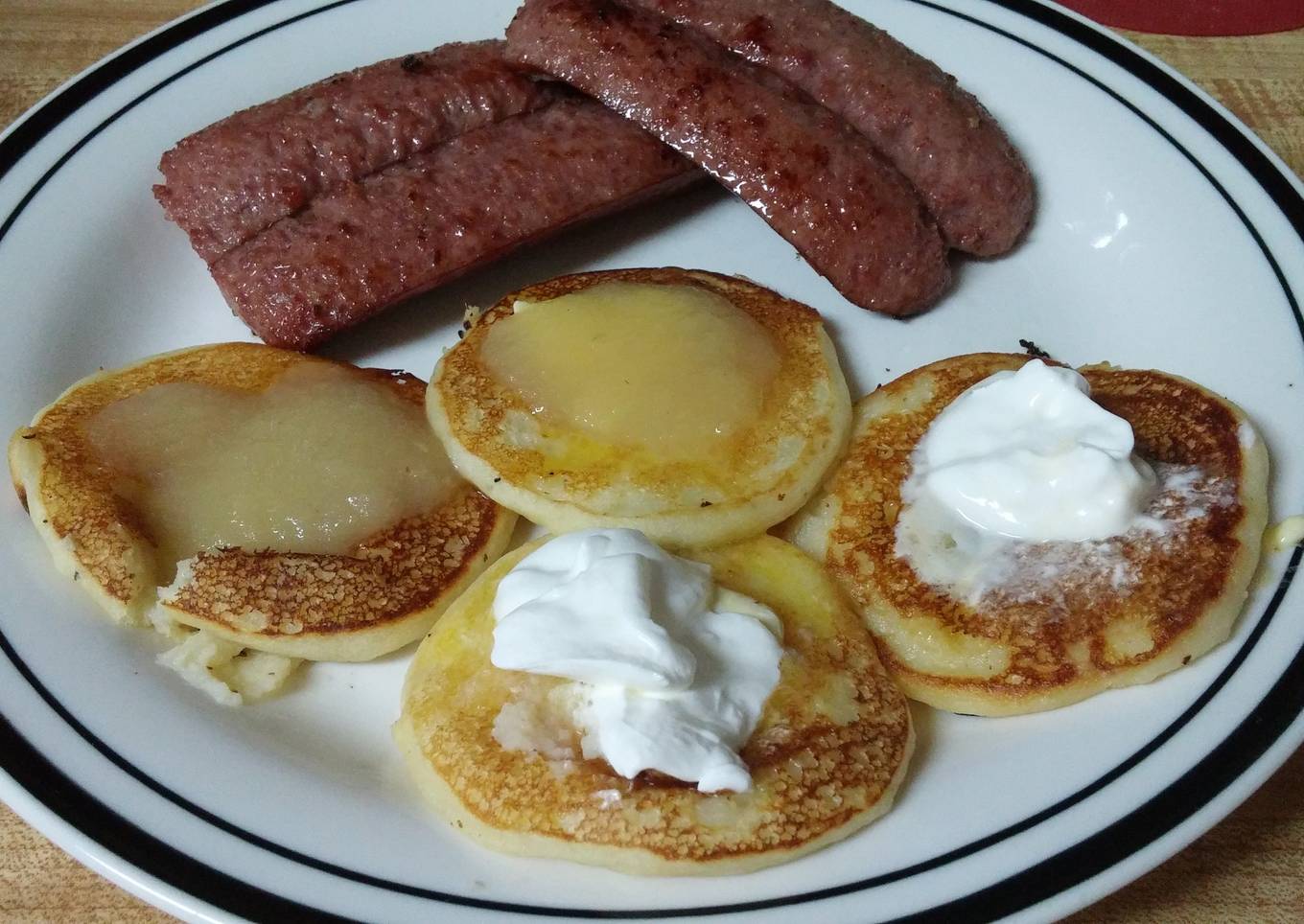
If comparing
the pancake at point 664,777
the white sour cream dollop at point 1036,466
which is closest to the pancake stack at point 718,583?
the pancake at point 664,777

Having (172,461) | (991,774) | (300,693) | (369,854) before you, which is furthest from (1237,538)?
(172,461)

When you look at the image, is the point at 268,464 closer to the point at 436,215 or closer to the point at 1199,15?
the point at 436,215

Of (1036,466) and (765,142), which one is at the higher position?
(765,142)

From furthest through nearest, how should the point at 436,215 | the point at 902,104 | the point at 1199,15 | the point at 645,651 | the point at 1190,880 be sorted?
the point at 1199,15
the point at 902,104
the point at 436,215
the point at 1190,880
the point at 645,651

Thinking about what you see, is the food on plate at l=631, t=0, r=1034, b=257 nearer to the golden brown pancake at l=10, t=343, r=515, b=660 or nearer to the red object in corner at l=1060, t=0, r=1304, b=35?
the red object in corner at l=1060, t=0, r=1304, b=35

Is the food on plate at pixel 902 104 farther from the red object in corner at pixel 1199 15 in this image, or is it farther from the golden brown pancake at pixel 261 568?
the golden brown pancake at pixel 261 568

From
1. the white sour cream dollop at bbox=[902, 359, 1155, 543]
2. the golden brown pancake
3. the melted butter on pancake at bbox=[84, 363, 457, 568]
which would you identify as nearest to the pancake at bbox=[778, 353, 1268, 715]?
the white sour cream dollop at bbox=[902, 359, 1155, 543]

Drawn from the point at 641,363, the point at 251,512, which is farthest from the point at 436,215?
the point at 251,512
